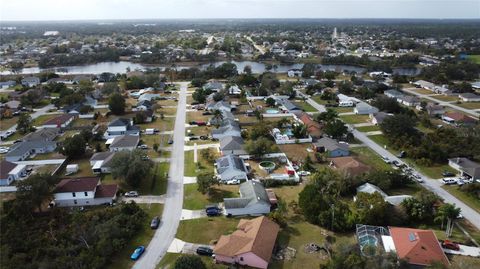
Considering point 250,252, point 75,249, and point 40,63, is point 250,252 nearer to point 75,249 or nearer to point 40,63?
point 75,249

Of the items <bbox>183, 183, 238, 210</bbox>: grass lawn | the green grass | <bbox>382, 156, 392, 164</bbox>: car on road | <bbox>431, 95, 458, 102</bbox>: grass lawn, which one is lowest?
<bbox>183, 183, 238, 210</bbox>: grass lawn

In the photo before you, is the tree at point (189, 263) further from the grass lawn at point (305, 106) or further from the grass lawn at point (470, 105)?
the grass lawn at point (470, 105)

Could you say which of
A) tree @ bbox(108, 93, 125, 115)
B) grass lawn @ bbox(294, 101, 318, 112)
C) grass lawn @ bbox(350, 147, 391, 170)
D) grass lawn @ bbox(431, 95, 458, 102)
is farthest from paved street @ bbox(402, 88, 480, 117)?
tree @ bbox(108, 93, 125, 115)

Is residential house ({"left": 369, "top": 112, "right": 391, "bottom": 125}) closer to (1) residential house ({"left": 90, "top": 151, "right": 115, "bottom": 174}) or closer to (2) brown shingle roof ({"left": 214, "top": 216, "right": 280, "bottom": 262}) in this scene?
(2) brown shingle roof ({"left": 214, "top": 216, "right": 280, "bottom": 262})

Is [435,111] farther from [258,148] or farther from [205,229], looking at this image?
[205,229]

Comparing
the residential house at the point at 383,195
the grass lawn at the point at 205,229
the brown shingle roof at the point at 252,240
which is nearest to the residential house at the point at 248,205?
the grass lawn at the point at 205,229
